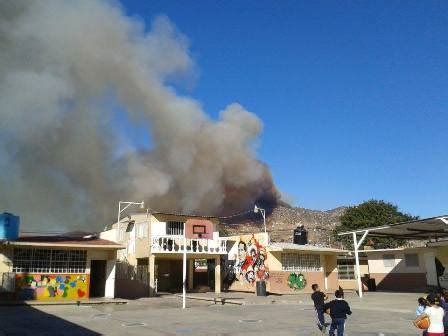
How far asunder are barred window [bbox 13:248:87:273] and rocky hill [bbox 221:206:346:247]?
50225mm

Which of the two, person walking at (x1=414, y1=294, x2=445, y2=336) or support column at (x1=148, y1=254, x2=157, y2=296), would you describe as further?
support column at (x1=148, y1=254, x2=157, y2=296)

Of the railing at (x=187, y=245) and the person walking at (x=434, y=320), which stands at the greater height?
the railing at (x=187, y=245)

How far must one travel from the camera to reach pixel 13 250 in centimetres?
2266

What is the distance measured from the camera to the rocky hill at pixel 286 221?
246 ft

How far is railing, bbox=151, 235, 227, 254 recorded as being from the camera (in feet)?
97.1

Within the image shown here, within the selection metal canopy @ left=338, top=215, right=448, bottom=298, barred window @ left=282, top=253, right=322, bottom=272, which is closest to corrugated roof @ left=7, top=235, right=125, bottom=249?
barred window @ left=282, top=253, right=322, bottom=272

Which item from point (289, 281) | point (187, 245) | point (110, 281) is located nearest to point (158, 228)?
point (187, 245)

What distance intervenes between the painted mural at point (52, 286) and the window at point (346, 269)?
23163mm

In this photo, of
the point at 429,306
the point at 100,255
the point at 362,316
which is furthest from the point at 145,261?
the point at 429,306

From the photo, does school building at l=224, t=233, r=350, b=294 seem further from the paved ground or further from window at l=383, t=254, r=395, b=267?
the paved ground

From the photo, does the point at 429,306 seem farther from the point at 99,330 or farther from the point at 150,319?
the point at 150,319

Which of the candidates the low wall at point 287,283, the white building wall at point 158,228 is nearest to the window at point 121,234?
the white building wall at point 158,228

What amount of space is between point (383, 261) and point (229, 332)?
28.4 metres

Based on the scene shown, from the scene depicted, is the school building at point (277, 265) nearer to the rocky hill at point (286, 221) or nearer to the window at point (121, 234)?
the window at point (121, 234)
